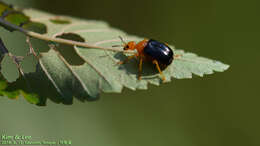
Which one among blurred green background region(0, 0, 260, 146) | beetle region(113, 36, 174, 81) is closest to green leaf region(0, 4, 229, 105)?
beetle region(113, 36, 174, 81)

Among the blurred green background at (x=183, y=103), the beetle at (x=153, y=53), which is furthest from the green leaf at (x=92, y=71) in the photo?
the blurred green background at (x=183, y=103)

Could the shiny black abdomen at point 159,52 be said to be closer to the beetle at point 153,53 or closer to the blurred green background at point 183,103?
the beetle at point 153,53

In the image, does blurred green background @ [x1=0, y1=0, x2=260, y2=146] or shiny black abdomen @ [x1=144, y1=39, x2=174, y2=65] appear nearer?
shiny black abdomen @ [x1=144, y1=39, x2=174, y2=65]

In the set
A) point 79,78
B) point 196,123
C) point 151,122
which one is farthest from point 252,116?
point 79,78

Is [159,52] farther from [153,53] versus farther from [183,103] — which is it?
[183,103]

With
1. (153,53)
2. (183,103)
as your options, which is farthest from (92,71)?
(183,103)

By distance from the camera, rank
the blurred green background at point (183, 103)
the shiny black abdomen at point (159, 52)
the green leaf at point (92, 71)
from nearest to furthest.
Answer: the green leaf at point (92, 71)
the shiny black abdomen at point (159, 52)
the blurred green background at point (183, 103)

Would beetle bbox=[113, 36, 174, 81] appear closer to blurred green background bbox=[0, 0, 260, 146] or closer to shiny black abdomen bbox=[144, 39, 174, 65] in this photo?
shiny black abdomen bbox=[144, 39, 174, 65]
